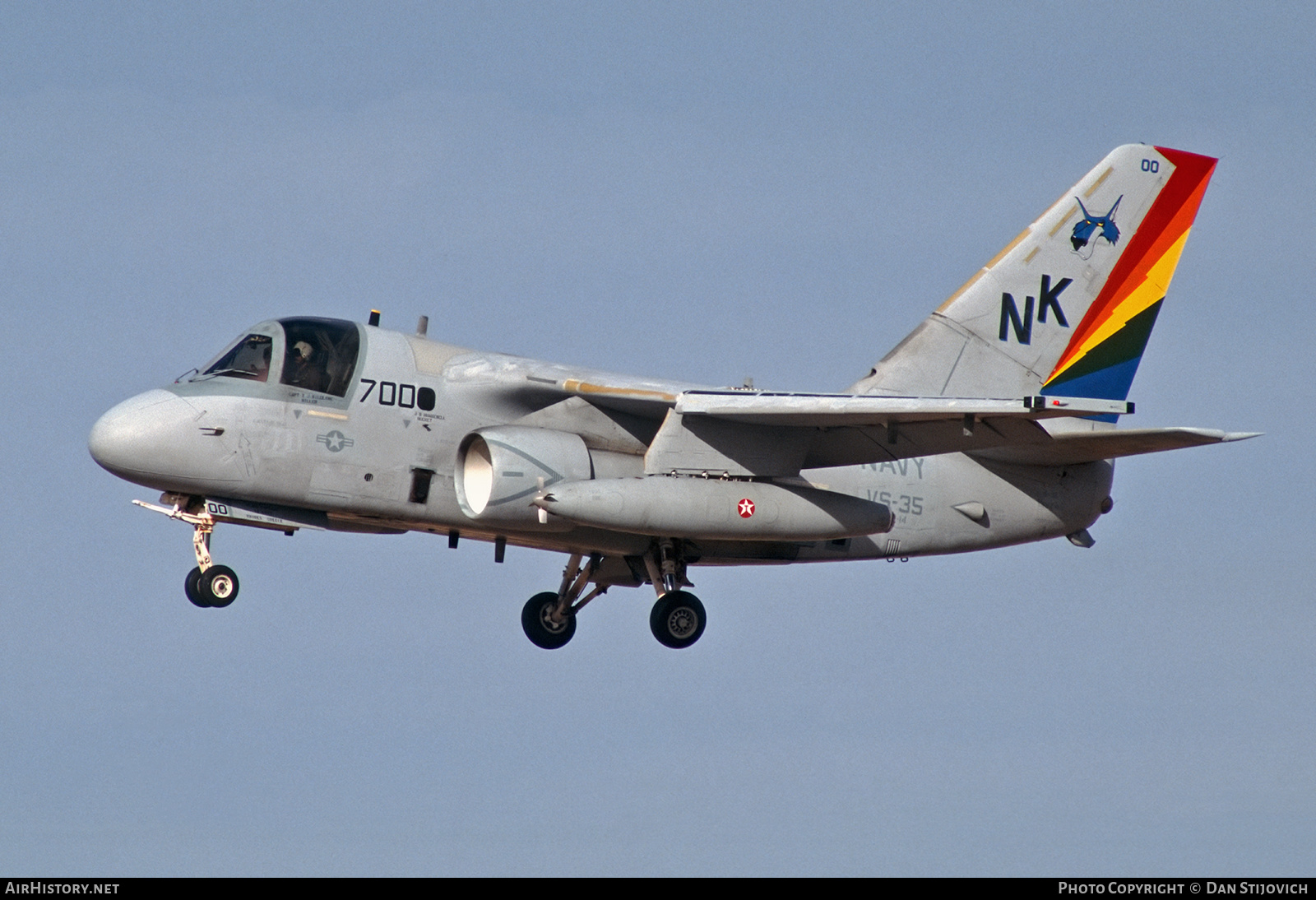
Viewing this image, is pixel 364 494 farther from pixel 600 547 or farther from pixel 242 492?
pixel 600 547

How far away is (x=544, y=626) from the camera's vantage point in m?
24.1

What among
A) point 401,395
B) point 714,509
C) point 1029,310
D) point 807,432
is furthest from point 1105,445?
point 401,395

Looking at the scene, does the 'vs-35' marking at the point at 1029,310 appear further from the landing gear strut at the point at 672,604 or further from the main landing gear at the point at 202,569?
the main landing gear at the point at 202,569

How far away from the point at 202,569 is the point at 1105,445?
10892 millimetres

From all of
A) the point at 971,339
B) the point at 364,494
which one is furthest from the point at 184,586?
the point at 971,339

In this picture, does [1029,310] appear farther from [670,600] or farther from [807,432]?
[670,600]

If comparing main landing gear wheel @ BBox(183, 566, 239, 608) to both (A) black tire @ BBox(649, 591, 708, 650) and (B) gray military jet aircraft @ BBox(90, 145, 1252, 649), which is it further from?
(A) black tire @ BBox(649, 591, 708, 650)

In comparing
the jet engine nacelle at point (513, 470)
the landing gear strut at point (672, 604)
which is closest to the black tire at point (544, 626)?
the landing gear strut at point (672, 604)

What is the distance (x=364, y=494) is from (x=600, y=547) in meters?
3.14

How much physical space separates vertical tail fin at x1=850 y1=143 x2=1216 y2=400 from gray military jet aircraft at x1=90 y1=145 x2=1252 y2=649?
0.34 feet

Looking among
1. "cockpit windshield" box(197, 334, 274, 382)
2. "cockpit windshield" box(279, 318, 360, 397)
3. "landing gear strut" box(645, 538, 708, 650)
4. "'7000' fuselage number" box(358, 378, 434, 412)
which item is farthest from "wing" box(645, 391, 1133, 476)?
"cockpit windshield" box(197, 334, 274, 382)

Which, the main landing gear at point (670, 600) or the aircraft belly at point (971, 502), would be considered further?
the aircraft belly at point (971, 502)

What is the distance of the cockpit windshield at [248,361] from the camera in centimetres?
2108

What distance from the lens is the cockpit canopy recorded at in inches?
831
